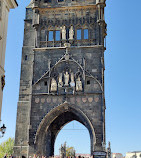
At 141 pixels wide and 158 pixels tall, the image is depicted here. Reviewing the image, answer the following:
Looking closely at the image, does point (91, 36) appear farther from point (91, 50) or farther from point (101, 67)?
point (101, 67)

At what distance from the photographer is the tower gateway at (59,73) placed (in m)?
22.4

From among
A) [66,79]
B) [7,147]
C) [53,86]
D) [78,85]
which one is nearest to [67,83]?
[66,79]

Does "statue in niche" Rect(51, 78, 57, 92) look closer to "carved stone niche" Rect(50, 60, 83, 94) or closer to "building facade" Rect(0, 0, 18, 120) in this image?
"carved stone niche" Rect(50, 60, 83, 94)

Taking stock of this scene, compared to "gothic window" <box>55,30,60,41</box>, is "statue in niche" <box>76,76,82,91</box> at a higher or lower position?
lower

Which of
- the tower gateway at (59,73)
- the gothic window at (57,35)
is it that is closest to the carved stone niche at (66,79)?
the tower gateway at (59,73)

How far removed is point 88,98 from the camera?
22703mm

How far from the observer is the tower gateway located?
2242 centimetres

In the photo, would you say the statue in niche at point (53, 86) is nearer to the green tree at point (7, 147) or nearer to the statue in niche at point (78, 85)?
the statue in niche at point (78, 85)

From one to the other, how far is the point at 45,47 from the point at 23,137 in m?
6.87

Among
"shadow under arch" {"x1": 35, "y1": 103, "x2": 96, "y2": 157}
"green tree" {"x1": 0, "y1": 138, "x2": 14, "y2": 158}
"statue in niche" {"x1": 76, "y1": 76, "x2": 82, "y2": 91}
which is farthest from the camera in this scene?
"green tree" {"x1": 0, "y1": 138, "x2": 14, "y2": 158}

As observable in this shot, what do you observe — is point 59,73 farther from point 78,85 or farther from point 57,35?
point 57,35

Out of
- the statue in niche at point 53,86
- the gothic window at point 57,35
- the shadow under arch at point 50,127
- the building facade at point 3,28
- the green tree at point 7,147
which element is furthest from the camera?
the green tree at point 7,147

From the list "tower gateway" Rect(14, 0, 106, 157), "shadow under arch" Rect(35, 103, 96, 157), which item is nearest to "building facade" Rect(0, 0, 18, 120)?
"tower gateway" Rect(14, 0, 106, 157)

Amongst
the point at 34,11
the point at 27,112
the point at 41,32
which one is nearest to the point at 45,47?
the point at 41,32
